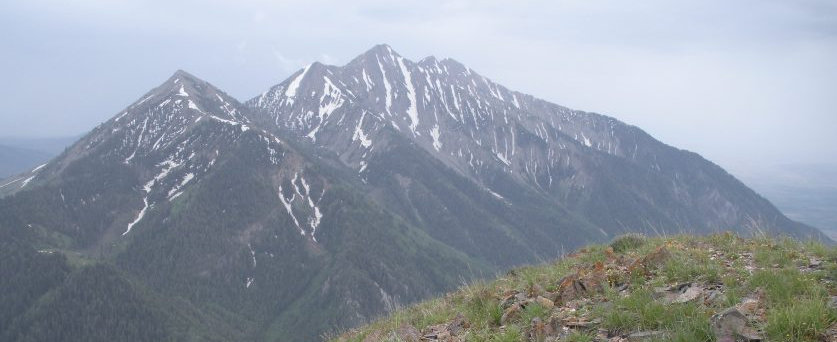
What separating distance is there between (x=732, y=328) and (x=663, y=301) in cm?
195

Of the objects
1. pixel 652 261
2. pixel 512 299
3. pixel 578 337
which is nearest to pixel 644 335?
pixel 578 337

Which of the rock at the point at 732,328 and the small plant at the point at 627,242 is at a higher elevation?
the small plant at the point at 627,242

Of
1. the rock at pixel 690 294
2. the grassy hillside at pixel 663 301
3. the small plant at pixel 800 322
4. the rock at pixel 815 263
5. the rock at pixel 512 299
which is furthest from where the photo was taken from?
the rock at pixel 512 299

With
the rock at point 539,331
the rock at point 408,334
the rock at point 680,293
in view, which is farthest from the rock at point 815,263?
the rock at point 408,334

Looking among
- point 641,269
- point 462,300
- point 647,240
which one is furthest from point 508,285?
point 647,240

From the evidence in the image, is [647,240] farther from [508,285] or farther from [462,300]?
[462,300]

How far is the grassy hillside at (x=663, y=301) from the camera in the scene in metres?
8.45

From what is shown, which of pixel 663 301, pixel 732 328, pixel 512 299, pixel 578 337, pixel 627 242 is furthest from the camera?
pixel 627 242

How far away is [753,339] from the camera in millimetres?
8086

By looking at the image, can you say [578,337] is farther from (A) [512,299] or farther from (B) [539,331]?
(A) [512,299]

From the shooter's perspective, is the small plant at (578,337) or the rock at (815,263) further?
the rock at (815,263)

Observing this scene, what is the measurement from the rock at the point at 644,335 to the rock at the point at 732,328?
88 centimetres

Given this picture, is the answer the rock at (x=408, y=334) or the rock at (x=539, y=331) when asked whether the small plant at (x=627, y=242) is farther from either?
the rock at (x=408, y=334)

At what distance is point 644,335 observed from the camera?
30.2 ft
